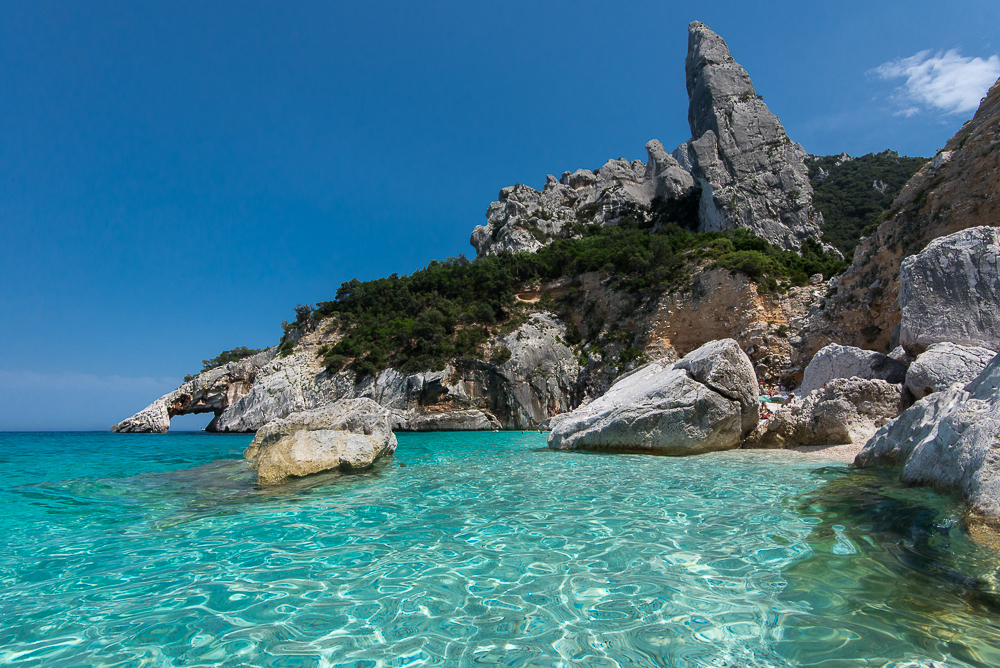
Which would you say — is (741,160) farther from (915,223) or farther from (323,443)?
(323,443)

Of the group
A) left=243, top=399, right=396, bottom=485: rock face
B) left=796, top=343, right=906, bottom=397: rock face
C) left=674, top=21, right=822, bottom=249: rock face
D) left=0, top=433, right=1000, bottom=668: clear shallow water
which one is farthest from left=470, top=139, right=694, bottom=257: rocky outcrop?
left=0, top=433, right=1000, bottom=668: clear shallow water

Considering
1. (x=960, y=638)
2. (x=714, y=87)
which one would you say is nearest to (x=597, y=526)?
(x=960, y=638)

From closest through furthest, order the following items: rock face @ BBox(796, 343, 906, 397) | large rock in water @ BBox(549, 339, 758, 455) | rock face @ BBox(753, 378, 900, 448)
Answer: rock face @ BBox(753, 378, 900, 448), large rock in water @ BBox(549, 339, 758, 455), rock face @ BBox(796, 343, 906, 397)

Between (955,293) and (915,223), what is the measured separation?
32.5 feet

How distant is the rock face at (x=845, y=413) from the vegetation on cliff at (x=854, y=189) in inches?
1316

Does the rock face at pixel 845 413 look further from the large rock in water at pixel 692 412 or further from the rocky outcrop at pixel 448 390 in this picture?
the rocky outcrop at pixel 448 390

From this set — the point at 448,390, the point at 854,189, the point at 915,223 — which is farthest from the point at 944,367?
the point at 854,189

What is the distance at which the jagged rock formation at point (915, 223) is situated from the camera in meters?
15.5

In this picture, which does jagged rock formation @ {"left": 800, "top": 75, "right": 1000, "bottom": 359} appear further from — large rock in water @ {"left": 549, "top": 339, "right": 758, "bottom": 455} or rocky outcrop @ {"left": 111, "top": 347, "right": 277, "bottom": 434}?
rocky outcrop @ {"left": 111, "top": 347, "right": 277, "bottom": 434}

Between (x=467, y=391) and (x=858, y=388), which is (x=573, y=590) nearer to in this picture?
(x=858, y=388)

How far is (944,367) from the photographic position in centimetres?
816

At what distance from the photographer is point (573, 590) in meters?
3.19

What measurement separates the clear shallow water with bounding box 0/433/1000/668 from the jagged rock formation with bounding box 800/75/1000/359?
15758 mm

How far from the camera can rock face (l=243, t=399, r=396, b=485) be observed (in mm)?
8727
